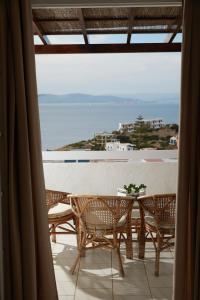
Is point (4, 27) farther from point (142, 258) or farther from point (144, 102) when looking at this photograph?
point (144, 102)

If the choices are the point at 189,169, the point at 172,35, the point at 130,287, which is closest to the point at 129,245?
the point at 130,287

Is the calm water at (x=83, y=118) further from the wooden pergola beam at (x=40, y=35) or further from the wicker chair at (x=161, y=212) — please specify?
the wicker chair at (x=161, y=212)

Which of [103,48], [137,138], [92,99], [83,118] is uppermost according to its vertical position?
[103,48]

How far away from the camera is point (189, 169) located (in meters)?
2.12

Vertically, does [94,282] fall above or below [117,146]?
below

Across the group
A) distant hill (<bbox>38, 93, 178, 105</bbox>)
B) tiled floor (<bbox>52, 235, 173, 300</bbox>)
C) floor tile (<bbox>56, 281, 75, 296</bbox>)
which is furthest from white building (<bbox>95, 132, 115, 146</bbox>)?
floor tile (<bbox>56, 281, 75, 296</bbox>)

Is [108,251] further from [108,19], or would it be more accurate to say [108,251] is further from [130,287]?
[108,19]

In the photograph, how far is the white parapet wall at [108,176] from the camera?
15.4 ft

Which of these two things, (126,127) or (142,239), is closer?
(142,239)

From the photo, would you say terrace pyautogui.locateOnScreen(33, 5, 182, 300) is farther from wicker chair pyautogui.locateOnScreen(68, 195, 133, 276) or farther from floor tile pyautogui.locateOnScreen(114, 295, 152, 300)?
wicker chair pyautogui.locateOnScreen(68, 195, 133, 276)

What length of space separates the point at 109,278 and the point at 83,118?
2.27m

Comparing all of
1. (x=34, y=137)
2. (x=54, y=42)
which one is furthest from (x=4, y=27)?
(x=54, y=42)

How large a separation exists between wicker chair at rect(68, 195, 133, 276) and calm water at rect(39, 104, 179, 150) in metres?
1.74

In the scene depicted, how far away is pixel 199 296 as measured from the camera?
2193 mm
